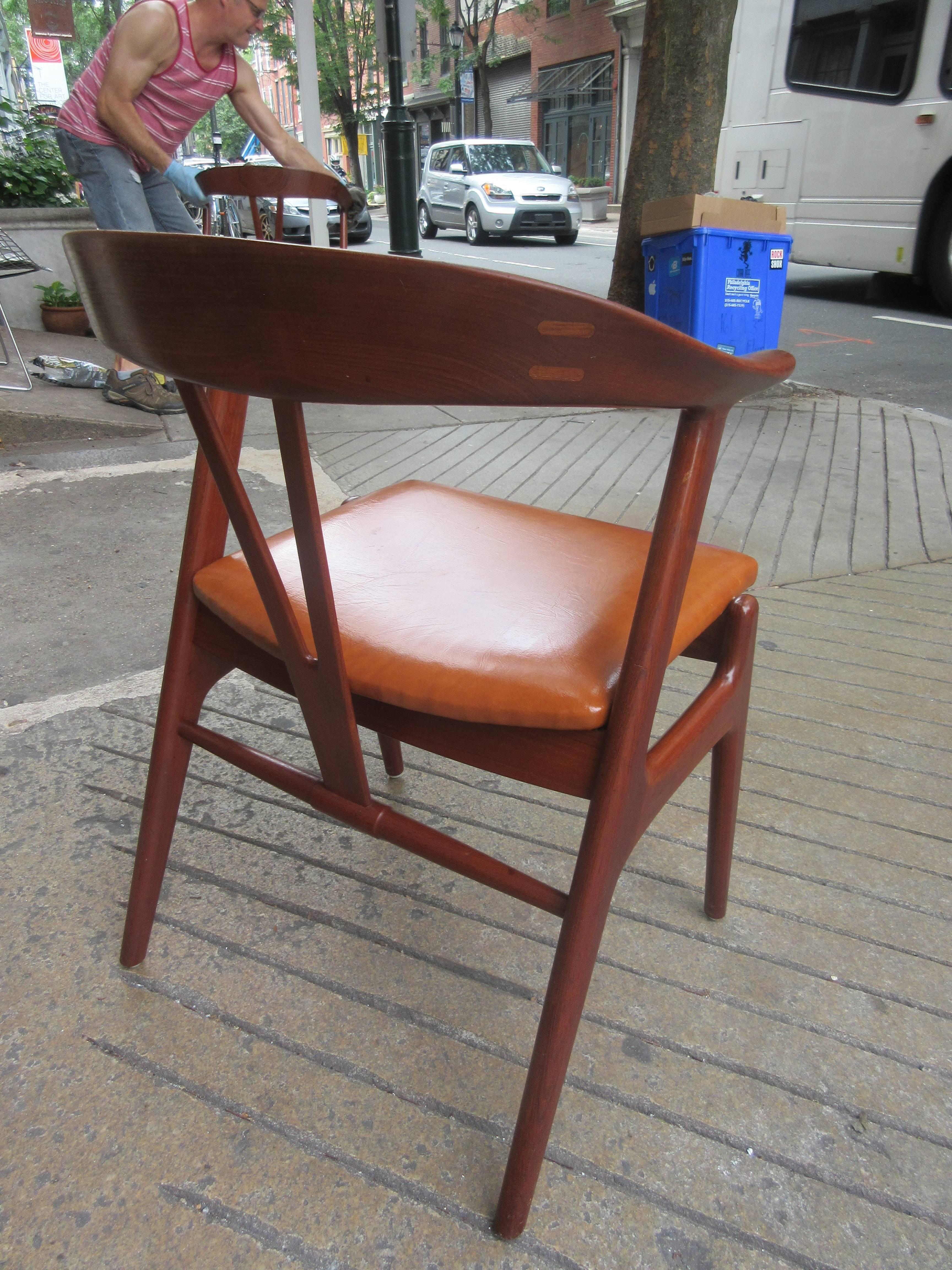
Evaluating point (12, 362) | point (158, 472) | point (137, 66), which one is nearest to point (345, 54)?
Result: point (12, 362)

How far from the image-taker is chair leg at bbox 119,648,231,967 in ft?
4.17

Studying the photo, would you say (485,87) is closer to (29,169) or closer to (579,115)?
(579,115)

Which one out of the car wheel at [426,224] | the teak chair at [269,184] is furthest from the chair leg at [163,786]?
the car wheel at [426,224]

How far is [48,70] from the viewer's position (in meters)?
15.9

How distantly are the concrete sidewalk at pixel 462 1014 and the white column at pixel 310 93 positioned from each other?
13.2ft

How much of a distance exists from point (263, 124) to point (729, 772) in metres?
3.06

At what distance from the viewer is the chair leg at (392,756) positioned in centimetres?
180

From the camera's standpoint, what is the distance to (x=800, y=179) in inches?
342

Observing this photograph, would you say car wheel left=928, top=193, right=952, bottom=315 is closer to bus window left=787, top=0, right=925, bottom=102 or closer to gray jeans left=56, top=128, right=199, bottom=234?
bus window left=787, top=0, right=925, bottom=102

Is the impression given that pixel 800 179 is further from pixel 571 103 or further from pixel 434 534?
pixel 571 103

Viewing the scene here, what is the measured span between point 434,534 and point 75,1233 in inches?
38.6

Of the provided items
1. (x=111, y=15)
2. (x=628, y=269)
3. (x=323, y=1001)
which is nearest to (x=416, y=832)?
(x=323, y=1001)

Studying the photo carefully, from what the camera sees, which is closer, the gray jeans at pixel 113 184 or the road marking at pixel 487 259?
the gray jeans at pixel 113 184

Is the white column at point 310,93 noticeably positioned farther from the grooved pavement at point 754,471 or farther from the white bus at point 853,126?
the white bus at point 853,126
